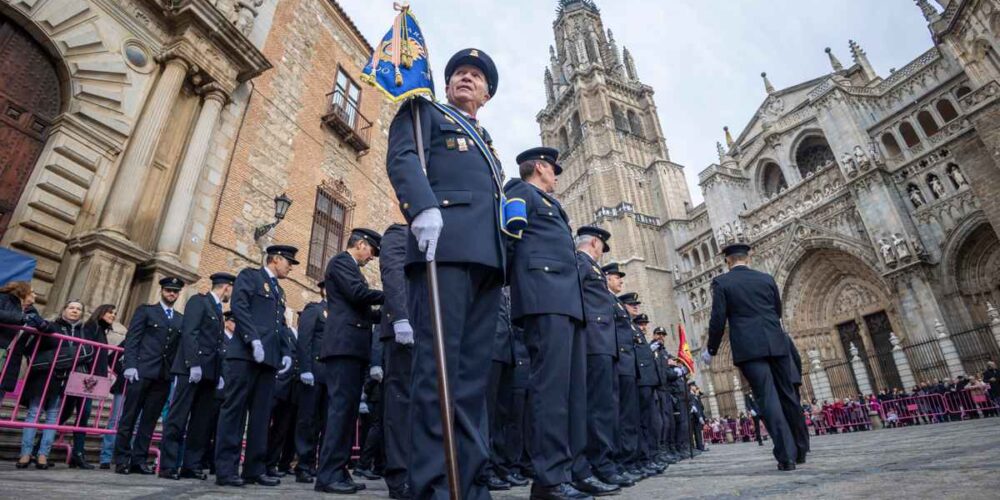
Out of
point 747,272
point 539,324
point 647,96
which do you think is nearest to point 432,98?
point 539,324

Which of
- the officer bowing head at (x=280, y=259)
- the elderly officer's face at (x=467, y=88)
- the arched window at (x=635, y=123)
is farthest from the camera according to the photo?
the arched window at (x=635, y=123)

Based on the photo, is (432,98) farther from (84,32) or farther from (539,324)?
(84,32)

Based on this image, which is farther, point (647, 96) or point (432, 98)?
point (647, 96)

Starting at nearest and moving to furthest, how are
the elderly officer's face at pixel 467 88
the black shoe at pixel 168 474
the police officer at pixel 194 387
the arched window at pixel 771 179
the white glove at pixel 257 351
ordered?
the elderly officer's face at pixel 467 88 → the white glove at pixel 257 351 → the black shoe at pixel 168 474 → the police officer at pixel 194 387 → the arched window at pixel 771 179

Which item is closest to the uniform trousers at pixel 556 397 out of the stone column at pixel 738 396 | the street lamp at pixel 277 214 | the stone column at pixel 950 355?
the street lamp at pixel 277 214

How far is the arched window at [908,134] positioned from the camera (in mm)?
20617

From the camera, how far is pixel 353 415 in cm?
392

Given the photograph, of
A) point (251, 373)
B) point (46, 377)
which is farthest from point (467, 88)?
point (46, 377)

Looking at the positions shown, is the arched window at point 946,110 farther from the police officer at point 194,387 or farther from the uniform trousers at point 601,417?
the police officer at point 194,387

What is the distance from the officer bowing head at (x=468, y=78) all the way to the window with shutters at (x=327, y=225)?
883cm

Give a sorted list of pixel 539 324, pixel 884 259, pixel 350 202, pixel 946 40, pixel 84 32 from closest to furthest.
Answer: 1. pixel 539 324
2. pixel 84 32
3. pixel 350 202
4. pixel 946 40
5. pixel 884 259

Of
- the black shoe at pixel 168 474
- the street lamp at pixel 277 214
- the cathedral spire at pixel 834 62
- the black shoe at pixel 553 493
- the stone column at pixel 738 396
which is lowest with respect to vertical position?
the black shoe at pixel 553 493

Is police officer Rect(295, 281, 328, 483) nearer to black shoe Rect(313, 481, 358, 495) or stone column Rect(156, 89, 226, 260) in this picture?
black shoe Rect(313, 481, 358, 495)

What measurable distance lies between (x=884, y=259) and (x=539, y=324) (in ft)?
72.0
